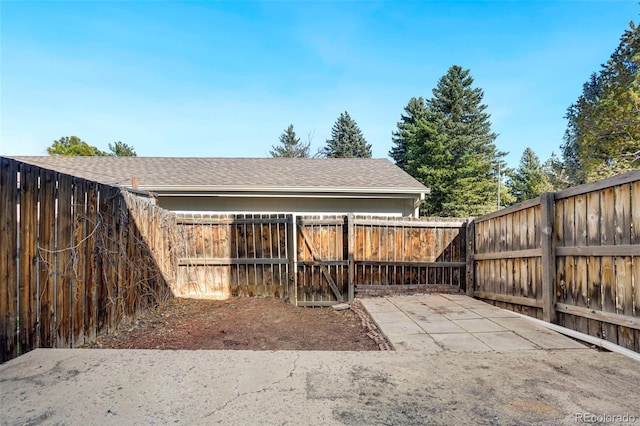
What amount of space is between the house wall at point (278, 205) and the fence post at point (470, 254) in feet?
7.48

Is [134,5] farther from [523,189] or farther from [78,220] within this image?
[523,189]

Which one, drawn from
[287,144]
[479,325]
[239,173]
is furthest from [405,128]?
[479,325]

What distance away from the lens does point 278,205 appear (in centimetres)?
771

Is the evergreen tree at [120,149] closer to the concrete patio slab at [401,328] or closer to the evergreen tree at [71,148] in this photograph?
the evergreen tree at [71,148]

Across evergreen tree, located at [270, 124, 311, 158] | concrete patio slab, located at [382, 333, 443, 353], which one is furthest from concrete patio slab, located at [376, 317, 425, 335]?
evergreen tree, located at [270, 124, 311, 158]

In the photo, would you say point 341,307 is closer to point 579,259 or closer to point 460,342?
point 460,342

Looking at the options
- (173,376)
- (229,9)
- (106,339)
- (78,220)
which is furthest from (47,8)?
(173,376)

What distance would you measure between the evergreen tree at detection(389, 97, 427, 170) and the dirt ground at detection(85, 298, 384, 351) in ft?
70.7

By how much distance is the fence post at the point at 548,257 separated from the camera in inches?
136

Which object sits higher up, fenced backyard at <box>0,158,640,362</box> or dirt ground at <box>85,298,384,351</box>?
fenced backyard at <box>0,158,640,362</box>

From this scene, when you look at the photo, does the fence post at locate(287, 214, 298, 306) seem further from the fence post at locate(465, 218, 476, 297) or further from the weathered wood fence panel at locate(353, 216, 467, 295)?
the fence post at locate(465, 218, 476, 297)

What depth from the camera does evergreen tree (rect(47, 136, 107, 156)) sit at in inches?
898

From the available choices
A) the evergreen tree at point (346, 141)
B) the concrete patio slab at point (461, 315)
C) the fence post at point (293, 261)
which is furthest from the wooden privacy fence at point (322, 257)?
the evergreen tree at point (346, 141)

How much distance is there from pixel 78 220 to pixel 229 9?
5625mm
